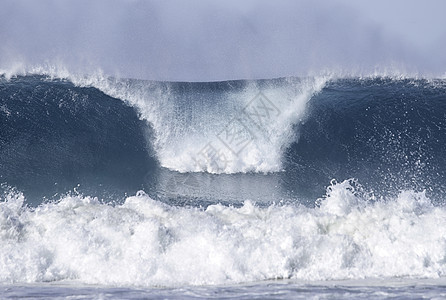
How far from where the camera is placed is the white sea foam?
10328 millimetres

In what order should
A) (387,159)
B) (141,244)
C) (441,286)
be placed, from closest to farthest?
1. (441,286)
2. (141,244)
3. (387,159)

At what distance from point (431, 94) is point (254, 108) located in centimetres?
463

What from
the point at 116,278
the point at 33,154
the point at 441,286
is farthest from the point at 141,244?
the point at 33,154

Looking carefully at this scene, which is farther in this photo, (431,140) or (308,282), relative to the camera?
(431,140)

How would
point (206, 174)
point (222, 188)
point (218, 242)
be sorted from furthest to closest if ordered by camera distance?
point (206, 174), point (222, 188), point (218, 242)

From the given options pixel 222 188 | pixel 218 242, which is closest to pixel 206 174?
pixel 222 188

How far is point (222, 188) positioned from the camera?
1504 centimetres

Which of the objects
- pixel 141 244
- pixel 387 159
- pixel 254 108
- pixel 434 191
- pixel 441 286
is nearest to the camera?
pixel 441 286

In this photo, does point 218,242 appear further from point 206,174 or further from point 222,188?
point 206,174

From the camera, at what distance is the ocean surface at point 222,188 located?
404 inches

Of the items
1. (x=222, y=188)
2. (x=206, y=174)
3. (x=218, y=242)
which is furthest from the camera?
(x=206, y=174)

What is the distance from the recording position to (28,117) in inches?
656

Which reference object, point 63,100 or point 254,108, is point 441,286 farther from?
point 63,100

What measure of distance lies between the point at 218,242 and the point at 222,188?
166 inches
